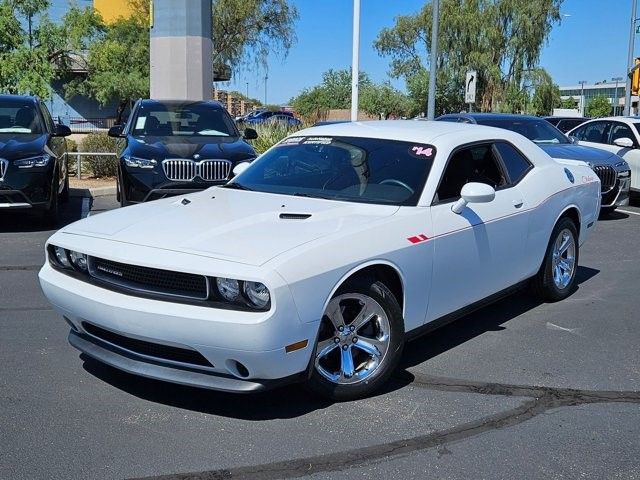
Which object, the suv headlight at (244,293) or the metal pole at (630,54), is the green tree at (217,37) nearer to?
the metal pole at (630,54)

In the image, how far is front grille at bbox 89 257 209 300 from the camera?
12.6 feet

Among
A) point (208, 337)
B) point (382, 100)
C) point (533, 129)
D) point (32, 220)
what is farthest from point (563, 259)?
point (382, 100)

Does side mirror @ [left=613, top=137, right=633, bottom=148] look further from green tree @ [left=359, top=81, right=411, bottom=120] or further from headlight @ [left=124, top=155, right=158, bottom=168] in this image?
green tree @ [left=359, top=81, right=411, bottom=120]

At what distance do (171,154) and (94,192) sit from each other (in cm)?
430

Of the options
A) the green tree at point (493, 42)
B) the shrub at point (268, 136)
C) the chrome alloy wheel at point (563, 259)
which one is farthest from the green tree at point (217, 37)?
the chrome alloy wheel at point (563, 259)

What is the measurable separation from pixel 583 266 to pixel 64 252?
5.99 meters

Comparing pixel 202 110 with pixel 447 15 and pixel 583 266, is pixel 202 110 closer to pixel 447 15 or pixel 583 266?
pixel 583 266

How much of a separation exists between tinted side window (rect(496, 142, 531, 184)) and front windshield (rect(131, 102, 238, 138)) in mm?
5863

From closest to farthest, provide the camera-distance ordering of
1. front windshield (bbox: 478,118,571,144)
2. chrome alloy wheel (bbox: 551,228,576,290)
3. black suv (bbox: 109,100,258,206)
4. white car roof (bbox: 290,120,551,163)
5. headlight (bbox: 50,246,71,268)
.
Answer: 1. headlight (bbox: 50,246,71,268)
2. white car roof (bbox: 290,120,551,163)
3. chrome alloy wheel (bbox: 551,228,576,290)
4. black suv (bbox: 109,100,258,206)
5. front windshield (bbox: 478,118,571,144)

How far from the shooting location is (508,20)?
38844 mm

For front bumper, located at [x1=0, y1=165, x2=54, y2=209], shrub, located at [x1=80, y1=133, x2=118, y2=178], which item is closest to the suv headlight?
front bumper, located at [x1=0, y1=165, x2=54, y2=209]

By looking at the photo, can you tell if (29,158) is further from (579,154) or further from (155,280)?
(579,154)

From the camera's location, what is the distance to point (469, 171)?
5496mm

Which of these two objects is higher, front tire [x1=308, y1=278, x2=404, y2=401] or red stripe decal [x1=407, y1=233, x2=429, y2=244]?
red stripe decal [x1=407, y1=233, x2=429, y2=244]
